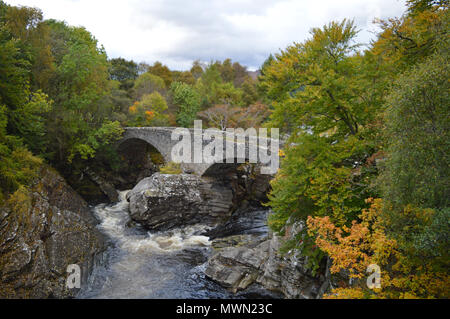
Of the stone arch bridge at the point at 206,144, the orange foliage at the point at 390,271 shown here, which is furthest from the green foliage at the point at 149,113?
the orange foliage at the point at 390,271

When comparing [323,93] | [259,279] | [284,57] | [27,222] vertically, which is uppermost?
[284,57]

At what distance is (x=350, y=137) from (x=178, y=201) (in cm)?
1265

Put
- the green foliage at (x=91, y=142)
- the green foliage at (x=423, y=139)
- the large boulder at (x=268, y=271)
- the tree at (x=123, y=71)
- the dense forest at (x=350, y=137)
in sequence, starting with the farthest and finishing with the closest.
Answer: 1. the tree at (x=123, y=71)
2. the green foliage at (x=91, y=142)
3. the large boulder at (x=268, y=271)
4. the dense forest at (x=350, y=137)
5. the green foliage at (x=423, y=139)

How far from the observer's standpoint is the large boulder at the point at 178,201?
17828 mm

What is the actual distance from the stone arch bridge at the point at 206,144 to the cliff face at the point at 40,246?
349 inches

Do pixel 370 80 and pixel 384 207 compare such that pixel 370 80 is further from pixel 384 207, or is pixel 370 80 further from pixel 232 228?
pixel 232 228

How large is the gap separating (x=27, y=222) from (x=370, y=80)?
1510 centimetres

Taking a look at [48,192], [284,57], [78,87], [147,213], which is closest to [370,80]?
[284,57]

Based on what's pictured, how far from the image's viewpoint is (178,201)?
741 inches

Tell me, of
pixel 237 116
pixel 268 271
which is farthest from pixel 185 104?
pixel 268 271

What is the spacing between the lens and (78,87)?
21.5 m

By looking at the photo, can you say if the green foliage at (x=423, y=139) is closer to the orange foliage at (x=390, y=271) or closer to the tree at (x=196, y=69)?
the orange foliage at (x=390, y=271)

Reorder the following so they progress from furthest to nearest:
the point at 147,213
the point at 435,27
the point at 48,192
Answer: the point at 147,213 < the point at 48,192 < the point at 435,27

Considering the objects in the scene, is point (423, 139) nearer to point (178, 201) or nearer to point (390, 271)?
point (390, 271)
